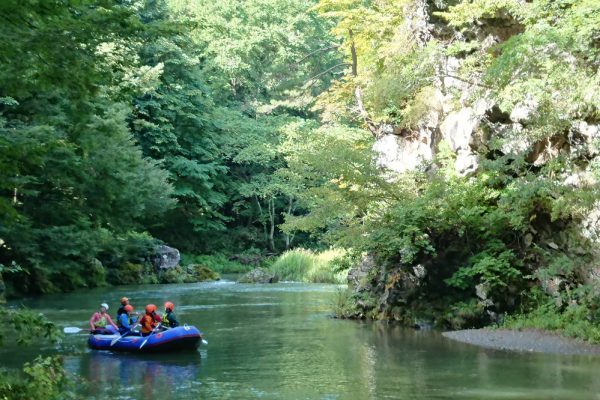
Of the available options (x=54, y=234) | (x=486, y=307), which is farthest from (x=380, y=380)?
(x=54, y=234)

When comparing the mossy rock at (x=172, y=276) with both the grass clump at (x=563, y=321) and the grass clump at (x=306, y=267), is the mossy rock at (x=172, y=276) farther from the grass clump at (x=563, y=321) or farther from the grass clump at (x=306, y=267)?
the grass clump at (x=563, y=321)

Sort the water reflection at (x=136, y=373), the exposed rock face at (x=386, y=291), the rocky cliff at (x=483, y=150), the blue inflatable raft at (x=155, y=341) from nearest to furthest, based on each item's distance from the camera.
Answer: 1. the water reflection at (x=136, y=373)
2. the blue inflatable raft at (x=155, y=341)
3. the rocky cliff at (x=483, y=150)
4. the exposed rock face at (x=386, y=291)

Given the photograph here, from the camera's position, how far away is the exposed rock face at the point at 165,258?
115ft

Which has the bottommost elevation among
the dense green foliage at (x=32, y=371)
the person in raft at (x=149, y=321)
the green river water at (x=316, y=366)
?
the green river water at (x=316, y=366)

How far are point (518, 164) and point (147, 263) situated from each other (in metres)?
22.2

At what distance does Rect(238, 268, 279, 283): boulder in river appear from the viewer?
3269 centimetres

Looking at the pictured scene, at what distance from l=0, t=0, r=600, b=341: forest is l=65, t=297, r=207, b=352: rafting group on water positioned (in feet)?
11.5

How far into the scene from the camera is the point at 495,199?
17.9m

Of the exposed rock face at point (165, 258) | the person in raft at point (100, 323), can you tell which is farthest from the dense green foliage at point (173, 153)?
the person in raft at point (100, 323)

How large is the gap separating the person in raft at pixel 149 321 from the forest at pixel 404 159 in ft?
12.5

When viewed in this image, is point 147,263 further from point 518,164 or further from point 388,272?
point 518,164

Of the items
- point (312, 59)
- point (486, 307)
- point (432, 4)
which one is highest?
point (312, 59)

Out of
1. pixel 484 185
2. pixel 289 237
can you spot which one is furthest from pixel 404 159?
pixel 289 237

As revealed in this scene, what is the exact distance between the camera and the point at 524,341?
49.3 feet
